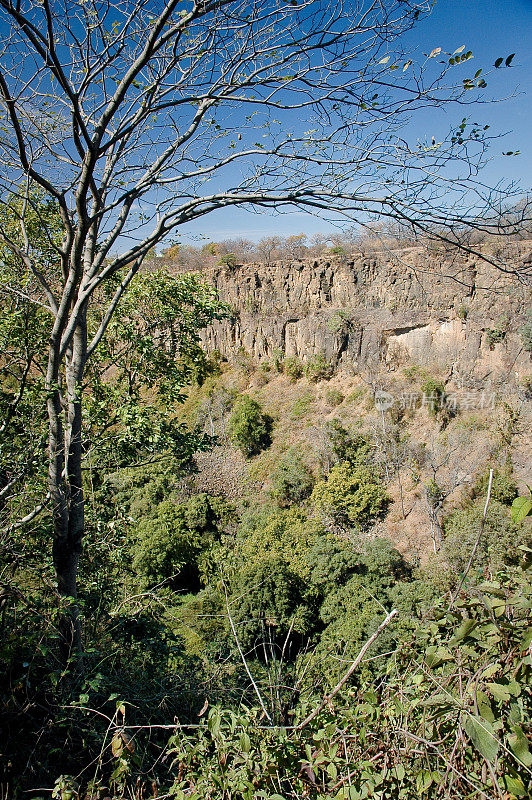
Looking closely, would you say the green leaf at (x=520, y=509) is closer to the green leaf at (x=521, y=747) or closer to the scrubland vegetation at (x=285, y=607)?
the scrubland vegetation at (x=285, y=607)

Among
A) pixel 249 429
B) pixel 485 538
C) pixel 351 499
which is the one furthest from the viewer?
pixel 249 429

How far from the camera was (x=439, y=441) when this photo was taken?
51.6ft

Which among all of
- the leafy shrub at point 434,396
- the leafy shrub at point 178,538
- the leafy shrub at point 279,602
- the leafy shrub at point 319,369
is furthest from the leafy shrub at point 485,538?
the leafy shrub at point 319,369

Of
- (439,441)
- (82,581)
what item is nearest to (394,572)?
(439,441)

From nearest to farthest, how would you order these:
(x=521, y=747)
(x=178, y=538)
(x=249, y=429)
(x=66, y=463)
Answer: (x=521, y=747)
(x=66, y=463)
(x=178, y=538)
(x=249, y=429)

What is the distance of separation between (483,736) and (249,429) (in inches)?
691

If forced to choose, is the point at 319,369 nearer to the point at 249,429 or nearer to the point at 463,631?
the point at 249,429

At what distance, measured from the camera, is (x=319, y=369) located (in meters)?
21.5

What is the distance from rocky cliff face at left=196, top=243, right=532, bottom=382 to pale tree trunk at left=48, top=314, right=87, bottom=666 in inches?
575

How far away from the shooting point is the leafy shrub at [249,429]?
1839 centimetres

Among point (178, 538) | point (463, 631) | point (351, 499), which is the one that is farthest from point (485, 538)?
point (463, 631)

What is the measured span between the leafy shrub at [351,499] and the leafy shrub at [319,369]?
26.0ft

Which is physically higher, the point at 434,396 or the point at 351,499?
the point at 434,396

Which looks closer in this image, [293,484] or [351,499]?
[351,499]
